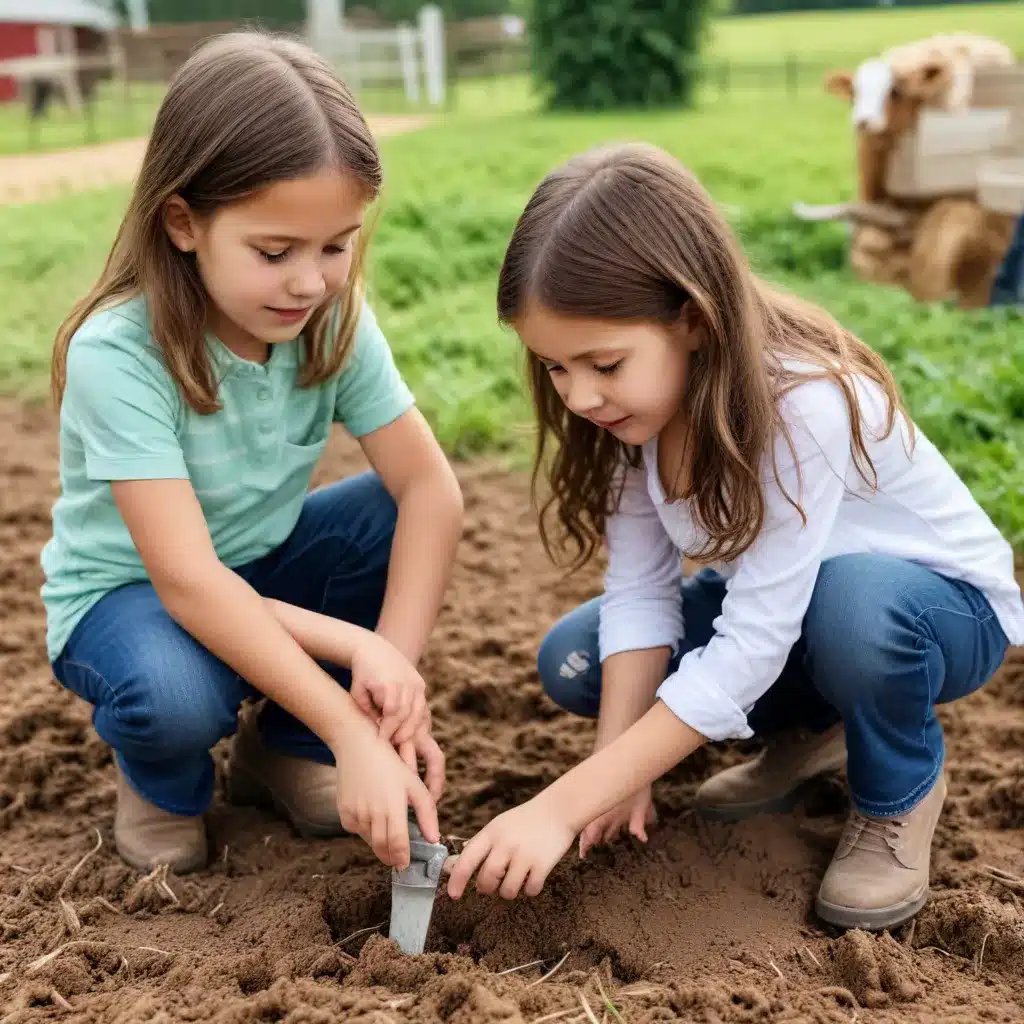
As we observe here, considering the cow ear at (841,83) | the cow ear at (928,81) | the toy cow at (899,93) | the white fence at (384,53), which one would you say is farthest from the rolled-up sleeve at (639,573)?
the white fence at (384,53)

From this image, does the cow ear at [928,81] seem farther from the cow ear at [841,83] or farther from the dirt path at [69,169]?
the dirt path at [69,169]

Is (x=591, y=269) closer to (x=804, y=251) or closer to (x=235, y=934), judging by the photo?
(x=235, y=934)

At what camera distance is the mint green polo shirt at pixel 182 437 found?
1871 millimetres

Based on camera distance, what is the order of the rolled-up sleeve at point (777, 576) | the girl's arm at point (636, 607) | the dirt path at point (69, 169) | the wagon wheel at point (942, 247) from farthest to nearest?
the dirt path at point (69, 169), the wagon wheel at point (942, 247), the girl's arm at point (636, 607), the rolled-up sleeve at point (777, 576)

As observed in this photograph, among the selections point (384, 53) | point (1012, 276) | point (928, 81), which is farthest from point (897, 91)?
point (384, 53)

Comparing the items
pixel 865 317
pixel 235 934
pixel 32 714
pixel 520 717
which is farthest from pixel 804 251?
pixel 235 934

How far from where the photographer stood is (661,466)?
1.94m

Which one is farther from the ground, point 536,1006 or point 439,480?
point 439,480

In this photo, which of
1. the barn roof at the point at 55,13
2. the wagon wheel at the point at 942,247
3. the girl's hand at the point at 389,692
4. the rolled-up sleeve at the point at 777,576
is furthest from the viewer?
the barn roof at the point at 55,13

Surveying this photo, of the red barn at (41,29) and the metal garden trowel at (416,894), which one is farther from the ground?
the red barn at (41,29)

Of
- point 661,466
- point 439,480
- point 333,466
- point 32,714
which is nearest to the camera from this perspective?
point 661,466

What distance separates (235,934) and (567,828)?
51 centimetres

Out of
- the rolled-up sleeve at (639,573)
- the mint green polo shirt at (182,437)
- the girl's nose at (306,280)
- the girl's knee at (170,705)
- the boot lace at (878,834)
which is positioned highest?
the girl's nose at (306,280)

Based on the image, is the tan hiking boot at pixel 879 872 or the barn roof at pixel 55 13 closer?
the tan hiking boot at pixel 879 872
